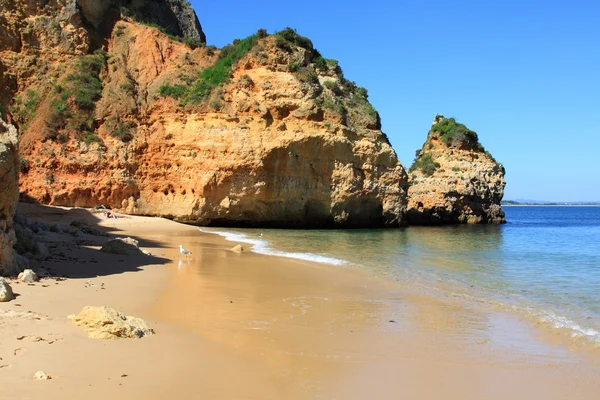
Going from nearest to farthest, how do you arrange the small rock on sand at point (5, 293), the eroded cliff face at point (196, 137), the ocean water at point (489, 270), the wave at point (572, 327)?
the small rock on sand at point (5, 293) → the wave at point (572, 327) → the ocean water at point (489, 270) → the eroded cliff face at point (196, 137)

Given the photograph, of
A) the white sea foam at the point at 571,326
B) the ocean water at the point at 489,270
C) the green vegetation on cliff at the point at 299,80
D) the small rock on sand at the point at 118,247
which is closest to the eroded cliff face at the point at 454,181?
the green vegetation on cliff at the point at 299,80

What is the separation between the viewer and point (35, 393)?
396cm

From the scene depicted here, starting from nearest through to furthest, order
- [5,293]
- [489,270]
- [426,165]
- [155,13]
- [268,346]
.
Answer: [268,346] → [5,293] → [489,270] → [155,13] → [426,165]

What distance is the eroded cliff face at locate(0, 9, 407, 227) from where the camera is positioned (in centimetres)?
2681

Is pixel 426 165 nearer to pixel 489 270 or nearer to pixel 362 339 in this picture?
pixel 489 270

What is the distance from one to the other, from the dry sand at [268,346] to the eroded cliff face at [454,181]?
33685 mm

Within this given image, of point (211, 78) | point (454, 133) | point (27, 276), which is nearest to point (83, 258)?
point (27, 276)

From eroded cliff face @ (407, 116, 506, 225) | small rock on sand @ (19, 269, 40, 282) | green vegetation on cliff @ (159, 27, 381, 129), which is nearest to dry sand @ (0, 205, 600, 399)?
small rock on sand @ (19, 269, 40, 282)

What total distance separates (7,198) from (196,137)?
19909mm

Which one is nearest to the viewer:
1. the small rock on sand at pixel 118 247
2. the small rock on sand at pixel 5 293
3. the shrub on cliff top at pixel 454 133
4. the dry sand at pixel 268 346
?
the dry sand at pixel 268 346

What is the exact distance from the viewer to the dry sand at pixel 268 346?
15.0 ft

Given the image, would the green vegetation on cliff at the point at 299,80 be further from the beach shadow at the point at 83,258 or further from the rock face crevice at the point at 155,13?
the beach shadow at the point at 83,258

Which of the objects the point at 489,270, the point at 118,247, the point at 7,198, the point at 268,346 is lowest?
the point at 268,346

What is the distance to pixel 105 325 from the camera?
5602 mm
